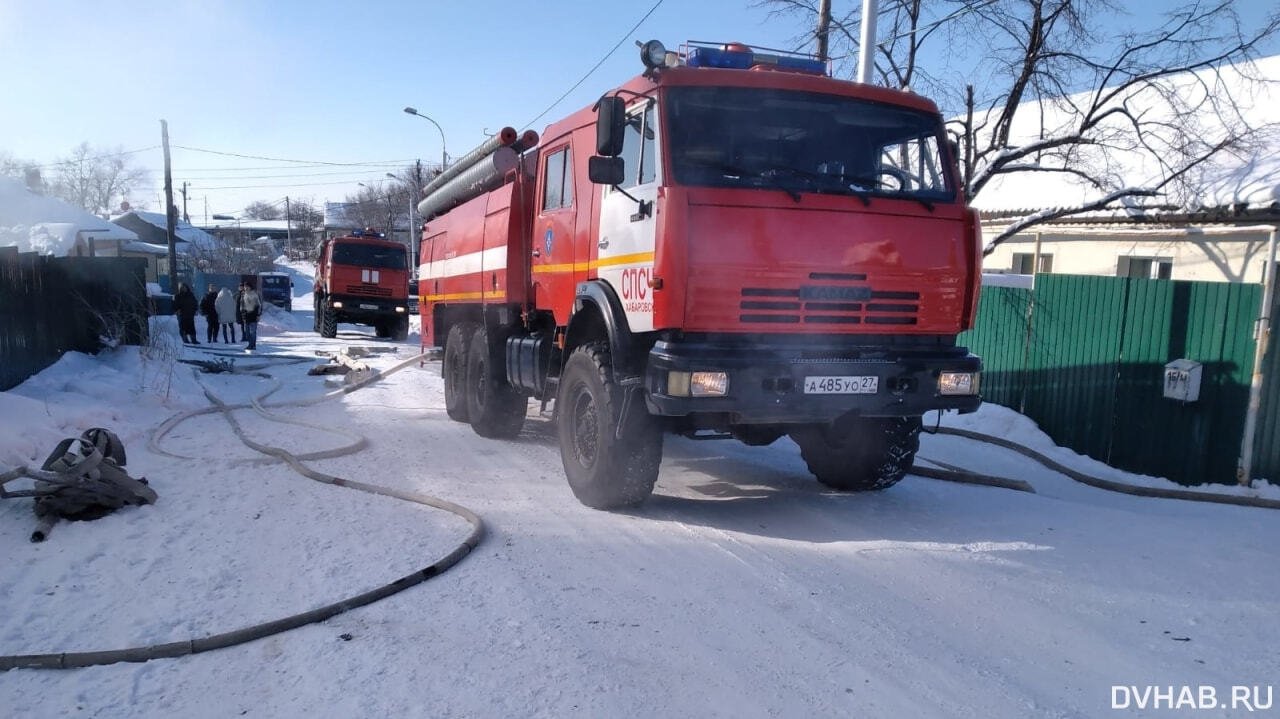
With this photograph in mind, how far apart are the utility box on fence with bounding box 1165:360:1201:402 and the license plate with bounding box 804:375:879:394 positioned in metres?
4.16

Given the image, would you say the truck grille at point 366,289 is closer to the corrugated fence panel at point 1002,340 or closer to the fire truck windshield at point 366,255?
the fire truck windshield at point 366,255

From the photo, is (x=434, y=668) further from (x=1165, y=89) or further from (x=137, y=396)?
(x=1165, y=89)

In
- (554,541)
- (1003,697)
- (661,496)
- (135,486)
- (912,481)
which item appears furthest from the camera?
(912,481)

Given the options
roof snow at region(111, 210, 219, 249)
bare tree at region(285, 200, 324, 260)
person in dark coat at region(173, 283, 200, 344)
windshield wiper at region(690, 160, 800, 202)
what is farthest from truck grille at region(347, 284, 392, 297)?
bare tree at region(285, 200, 324, 260)

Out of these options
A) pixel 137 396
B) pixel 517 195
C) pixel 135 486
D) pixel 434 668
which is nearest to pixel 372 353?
pixel 137 396

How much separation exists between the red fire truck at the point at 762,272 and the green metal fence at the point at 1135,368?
11.2 feet

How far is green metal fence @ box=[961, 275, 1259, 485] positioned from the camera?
7.23 meters

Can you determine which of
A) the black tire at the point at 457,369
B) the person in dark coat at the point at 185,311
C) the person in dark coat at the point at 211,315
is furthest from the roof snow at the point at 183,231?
the black tire at the point at 457,369

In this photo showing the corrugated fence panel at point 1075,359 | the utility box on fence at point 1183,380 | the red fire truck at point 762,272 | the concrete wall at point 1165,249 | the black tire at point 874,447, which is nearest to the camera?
the red fire truck at point 762,272

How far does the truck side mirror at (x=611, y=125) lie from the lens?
520 cm

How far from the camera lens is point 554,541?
4.98m

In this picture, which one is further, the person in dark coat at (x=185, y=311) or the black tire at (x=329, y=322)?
the black tire at (x=329, y=322)

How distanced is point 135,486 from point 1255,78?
15.4 m

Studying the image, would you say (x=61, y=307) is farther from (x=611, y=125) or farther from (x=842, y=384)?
(x=842, y=384)
